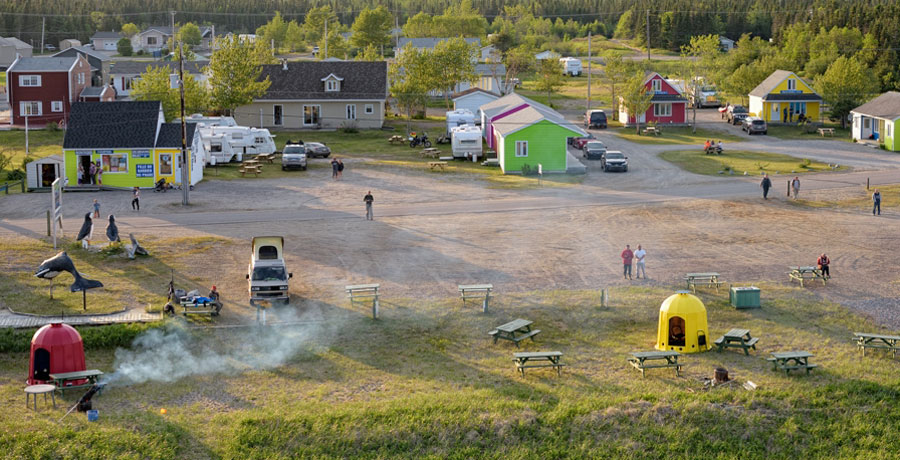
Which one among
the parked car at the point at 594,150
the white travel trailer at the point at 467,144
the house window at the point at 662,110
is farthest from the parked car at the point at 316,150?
the house window at the point at 662,110

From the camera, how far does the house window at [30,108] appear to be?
245ft

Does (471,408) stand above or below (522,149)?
below

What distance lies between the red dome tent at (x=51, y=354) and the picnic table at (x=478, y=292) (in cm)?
1123

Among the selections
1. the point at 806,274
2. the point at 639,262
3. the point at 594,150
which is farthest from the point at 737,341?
the point at 594,150

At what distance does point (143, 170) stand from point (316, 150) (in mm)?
13542

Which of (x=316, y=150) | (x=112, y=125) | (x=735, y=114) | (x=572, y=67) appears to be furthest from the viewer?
(x=572, y=67)

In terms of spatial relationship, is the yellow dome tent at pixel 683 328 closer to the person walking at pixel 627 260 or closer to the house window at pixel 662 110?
the person walking at pixel 627 260

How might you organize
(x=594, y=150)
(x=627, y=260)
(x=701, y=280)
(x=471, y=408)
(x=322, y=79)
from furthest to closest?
(x=322, y=79), (x=594, y=150), (x=627, y=260), (x=701, y=280), (x=471, y=408)

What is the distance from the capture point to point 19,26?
5994 inches

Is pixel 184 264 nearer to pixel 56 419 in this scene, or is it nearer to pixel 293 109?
pixel 56 419

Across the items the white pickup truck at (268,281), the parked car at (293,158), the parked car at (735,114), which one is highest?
the parked car at (735,114)

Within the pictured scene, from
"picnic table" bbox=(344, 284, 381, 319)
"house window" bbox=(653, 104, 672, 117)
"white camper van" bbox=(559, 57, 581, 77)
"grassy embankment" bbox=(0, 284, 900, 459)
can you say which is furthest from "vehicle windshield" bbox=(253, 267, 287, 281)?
"white camper van" bbox=(559, 57, 581, 77)

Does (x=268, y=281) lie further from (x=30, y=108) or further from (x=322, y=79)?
(x=30, y=108)

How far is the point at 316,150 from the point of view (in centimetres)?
6094
